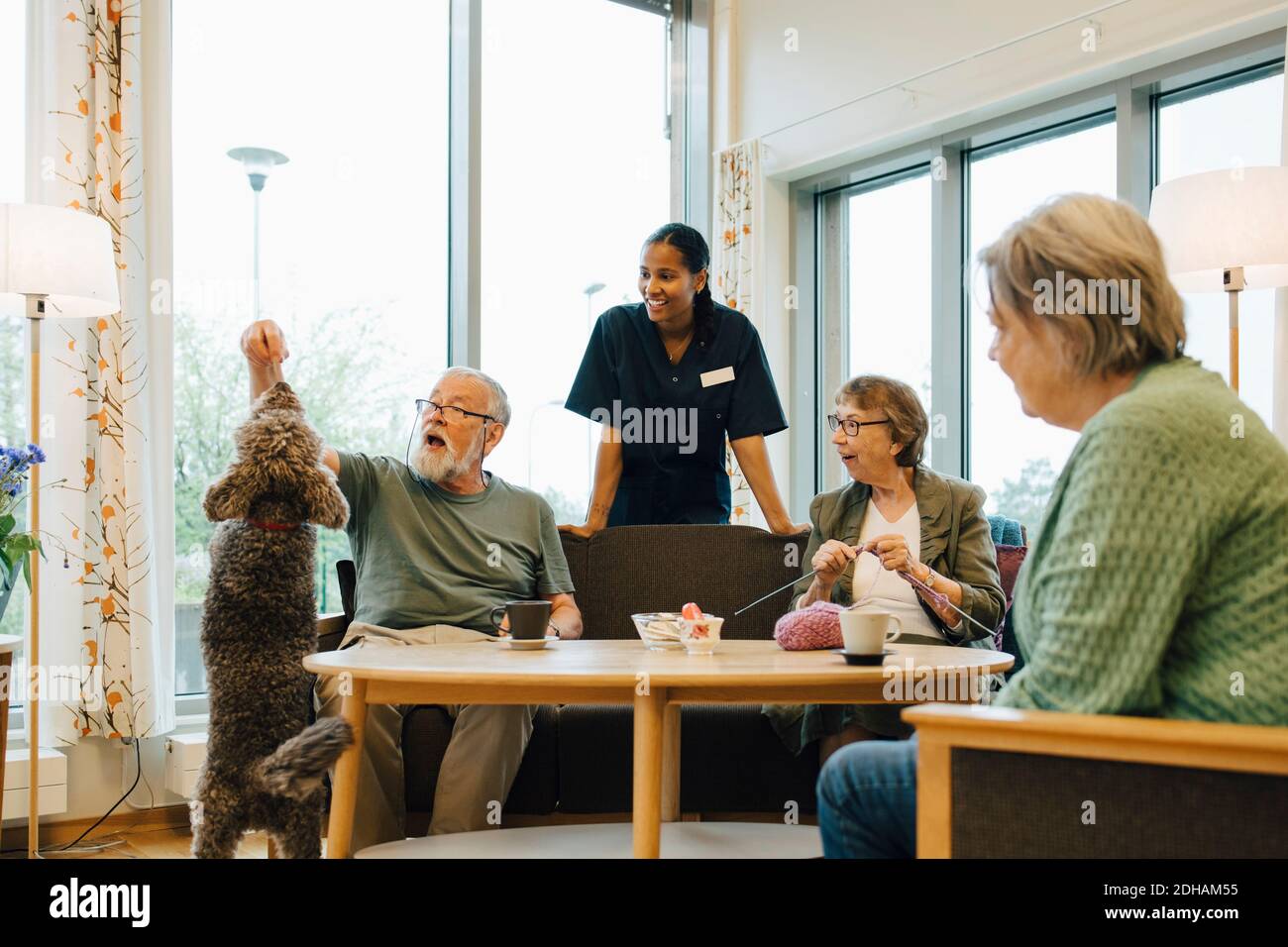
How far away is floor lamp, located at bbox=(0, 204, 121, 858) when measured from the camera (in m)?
2.78

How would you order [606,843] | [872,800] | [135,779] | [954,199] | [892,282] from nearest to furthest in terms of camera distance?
[872,800]
[606,843]
[135,779]
[954,199]
[892,282]

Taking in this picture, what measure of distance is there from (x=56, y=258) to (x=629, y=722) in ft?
5.88

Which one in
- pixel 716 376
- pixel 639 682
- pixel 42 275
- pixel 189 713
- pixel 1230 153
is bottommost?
pixel 189 713

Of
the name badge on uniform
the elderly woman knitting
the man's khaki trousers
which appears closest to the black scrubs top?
the name badge on uniform

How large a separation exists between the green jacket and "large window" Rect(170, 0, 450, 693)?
84.8 inches

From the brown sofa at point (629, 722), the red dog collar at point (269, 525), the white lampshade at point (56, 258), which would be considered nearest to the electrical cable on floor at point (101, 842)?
the brown sofa at point (629, 722)

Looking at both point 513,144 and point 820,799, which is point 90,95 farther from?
point 820,799

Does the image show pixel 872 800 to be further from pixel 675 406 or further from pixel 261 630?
pixel 675 406

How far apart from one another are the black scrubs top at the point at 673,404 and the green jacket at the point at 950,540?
2.10ft

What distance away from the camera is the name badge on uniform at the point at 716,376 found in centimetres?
319

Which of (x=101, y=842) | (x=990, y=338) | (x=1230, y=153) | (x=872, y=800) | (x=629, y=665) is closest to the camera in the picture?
(x=872, y=800)

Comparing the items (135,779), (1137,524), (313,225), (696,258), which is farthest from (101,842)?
(1137,524)

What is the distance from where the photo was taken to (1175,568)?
1.17 meters

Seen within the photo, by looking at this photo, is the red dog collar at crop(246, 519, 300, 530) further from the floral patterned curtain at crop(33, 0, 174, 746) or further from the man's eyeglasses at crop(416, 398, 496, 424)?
the floral patterned curtain at crop(33, 0, 174, 746)
